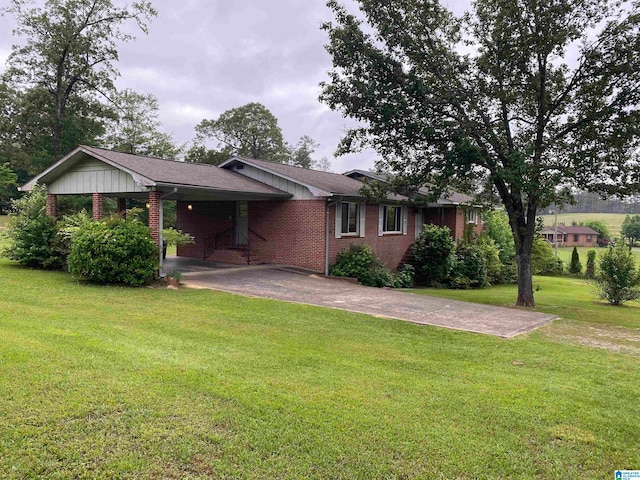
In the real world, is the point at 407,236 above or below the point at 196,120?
below

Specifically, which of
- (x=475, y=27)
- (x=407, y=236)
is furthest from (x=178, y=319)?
(x=407, y=236)

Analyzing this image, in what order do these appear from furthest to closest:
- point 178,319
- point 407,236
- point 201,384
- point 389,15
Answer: point 407,236, point 389,15, point 178,319, point 201,384

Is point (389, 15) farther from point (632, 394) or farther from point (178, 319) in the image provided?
point (632, 394)

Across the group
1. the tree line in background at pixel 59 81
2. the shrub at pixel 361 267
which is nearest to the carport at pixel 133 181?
the shrub at pixel 361 267

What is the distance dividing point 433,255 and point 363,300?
33.8 ft

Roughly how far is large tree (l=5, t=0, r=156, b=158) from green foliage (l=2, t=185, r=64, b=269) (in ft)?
69.4

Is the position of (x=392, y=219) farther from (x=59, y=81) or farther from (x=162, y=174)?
(x=59, y=81)

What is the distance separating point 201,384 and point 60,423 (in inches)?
53.8

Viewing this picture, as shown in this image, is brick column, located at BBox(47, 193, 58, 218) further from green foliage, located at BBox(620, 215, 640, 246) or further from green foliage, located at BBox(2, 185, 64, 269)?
green foliage, located at BBox(620, 215, 640, 246)

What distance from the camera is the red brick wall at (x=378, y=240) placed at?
16.5 m

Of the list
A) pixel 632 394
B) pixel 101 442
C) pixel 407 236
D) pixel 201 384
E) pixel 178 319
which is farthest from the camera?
pixel 407 236

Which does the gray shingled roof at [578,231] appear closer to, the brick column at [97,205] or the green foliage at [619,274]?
the green foliage at [619,274]

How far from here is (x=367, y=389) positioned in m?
4.96

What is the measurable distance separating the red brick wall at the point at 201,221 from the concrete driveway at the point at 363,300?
144 inches
